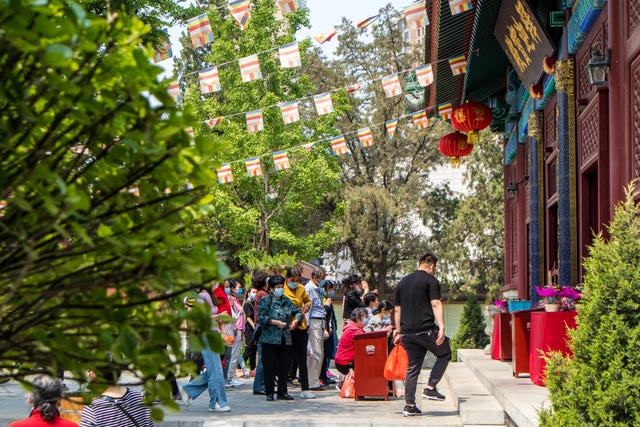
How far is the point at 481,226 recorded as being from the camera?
3725 cm

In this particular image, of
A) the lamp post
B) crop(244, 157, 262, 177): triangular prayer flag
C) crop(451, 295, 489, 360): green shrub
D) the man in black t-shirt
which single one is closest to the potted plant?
the man in black t-shirt

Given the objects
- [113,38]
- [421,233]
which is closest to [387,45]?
[421,233]

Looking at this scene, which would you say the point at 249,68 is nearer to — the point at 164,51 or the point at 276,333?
the point at 164,51

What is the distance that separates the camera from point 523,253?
830 inches

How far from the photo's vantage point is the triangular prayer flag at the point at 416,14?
16.0 m

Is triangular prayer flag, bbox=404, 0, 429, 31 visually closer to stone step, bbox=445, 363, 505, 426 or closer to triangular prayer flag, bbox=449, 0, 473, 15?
triangular prayer flag, bbox=449, 0, 473, 15

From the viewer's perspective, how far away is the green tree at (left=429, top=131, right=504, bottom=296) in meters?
36.1

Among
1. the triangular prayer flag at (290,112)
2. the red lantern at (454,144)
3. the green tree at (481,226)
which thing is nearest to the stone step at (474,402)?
the red lantern at (454,144)

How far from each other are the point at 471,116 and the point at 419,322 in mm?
9069

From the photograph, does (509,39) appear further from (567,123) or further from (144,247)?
(144,247)

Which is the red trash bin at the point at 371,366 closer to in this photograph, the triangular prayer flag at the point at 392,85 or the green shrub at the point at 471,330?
the triangular prayer flag at the point at 392,85

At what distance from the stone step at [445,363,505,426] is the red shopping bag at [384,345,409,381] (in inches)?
27.8

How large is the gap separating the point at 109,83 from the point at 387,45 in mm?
41896

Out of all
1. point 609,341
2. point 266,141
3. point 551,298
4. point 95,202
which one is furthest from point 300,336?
point 266,141
